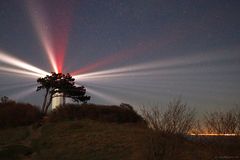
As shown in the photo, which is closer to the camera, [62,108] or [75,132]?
[75,132]

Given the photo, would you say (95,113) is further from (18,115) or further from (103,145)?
(103,145)

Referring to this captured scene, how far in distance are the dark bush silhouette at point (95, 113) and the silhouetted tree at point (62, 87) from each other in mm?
9020

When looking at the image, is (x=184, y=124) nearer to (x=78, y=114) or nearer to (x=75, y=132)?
(x=75, y=132)

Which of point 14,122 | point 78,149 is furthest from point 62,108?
point 78,149

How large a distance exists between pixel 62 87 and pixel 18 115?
1128 cm

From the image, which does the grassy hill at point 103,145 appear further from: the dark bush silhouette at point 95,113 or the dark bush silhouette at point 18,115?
the dark bush silhouette at point 18,115

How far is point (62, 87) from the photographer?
40.8m

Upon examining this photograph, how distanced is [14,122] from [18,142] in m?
8.82

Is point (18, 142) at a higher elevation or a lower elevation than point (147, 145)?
lower

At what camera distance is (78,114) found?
30.3m

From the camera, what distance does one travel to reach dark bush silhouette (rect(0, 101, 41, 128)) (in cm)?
2892

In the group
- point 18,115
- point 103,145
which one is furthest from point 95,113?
point 103,145

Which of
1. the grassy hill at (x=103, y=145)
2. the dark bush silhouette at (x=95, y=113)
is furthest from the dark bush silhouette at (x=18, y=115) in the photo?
the dark bush silhouette at (x=95, y=113)

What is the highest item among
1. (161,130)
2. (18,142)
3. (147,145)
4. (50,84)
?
(50,84)
